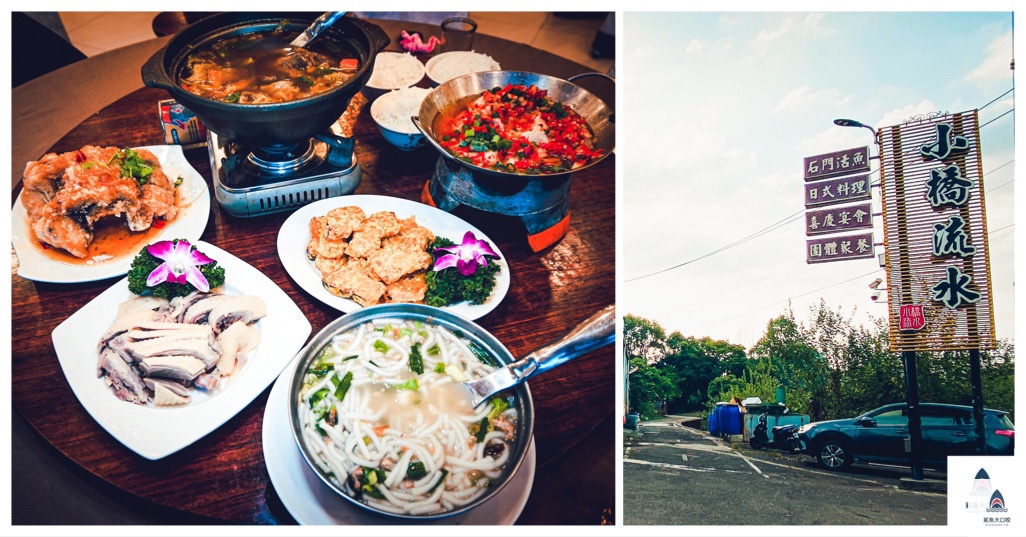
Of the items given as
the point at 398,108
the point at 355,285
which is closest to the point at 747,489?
the point at 355,285

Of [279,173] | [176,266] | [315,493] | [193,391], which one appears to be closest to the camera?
[315,493]

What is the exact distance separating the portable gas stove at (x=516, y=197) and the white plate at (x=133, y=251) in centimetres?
80

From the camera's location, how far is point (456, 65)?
9.39 ft

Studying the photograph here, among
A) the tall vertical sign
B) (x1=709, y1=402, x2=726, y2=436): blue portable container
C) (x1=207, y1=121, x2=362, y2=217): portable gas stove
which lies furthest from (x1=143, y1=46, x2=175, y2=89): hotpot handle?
the tall vertical sign

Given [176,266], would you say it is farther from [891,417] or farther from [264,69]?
[891,417]

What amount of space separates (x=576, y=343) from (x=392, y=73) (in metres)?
1.81

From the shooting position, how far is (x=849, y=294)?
181 centimetres

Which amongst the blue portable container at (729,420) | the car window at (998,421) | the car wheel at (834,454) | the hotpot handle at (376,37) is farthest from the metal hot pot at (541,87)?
the car window at (998,421)

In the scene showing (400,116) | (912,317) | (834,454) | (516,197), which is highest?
(400,116)

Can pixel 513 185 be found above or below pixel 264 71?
below

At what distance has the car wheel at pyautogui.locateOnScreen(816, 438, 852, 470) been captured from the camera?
177 centimetres

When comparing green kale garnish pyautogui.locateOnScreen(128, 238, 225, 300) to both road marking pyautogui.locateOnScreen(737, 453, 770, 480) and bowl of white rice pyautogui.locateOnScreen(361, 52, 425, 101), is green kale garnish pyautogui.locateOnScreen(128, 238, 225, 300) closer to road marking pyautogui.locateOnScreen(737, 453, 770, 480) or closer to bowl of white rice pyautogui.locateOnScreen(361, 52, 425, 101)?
bowl of white rice pyautogui.locateOnScreen(361, 52, 425, 101)

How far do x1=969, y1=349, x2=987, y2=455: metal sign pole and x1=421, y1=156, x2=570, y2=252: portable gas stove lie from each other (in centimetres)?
126

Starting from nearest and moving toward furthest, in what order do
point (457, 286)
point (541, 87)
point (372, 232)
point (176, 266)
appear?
1. point (176, 266)
2. point (457, 286)
3. point (372, 232)
4. point (541, 87)
